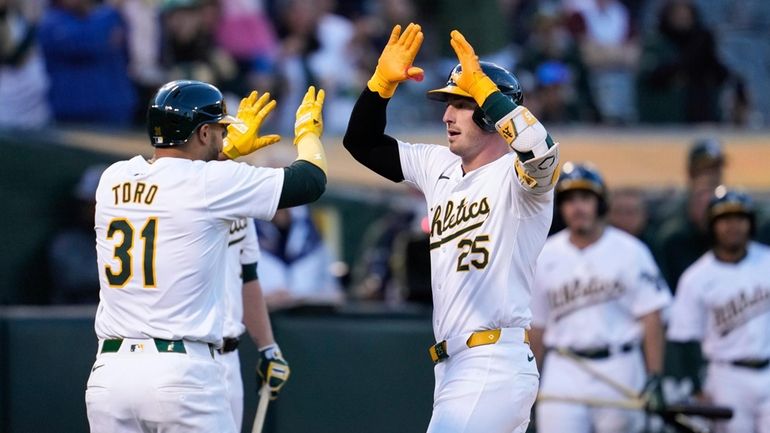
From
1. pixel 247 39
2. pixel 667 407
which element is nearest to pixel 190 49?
pixel 247 39

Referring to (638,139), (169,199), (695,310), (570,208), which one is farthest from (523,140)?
(638,139)

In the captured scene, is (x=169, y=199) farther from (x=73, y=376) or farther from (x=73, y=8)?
(x=73, y=8)

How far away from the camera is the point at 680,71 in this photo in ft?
44.1

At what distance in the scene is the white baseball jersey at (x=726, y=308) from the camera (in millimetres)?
8883

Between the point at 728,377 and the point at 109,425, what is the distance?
4.48 meters

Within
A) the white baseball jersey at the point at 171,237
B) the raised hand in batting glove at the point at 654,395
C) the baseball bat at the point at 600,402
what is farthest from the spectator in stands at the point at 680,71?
the white baseball jersey at the point at 171,237

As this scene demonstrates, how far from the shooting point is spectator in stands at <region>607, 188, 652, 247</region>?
10.4 metres

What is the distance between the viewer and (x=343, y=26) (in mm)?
13273

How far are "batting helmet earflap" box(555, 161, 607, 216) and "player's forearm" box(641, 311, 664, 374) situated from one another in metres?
0.70

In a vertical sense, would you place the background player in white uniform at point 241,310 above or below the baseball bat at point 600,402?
above

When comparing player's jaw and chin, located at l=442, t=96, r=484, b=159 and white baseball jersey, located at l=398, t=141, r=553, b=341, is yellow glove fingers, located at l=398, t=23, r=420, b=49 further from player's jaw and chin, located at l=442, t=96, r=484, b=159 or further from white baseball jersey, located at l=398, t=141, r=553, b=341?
white baseball jersey, located at l=398, t=141, r=553, b=341

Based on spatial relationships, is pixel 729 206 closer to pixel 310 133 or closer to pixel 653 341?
pixel 653 341

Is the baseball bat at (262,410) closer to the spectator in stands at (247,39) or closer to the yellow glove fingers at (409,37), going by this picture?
the yellow glove fingers at (409,37)

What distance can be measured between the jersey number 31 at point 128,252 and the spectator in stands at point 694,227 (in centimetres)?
546
